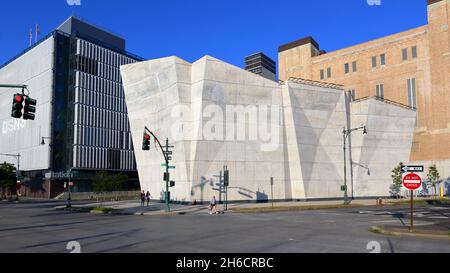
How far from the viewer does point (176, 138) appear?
4650 centimetres

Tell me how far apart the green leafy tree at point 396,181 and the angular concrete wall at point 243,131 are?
137 centimetres

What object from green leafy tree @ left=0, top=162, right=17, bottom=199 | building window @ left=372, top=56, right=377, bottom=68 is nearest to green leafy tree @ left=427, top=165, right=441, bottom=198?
building window @ left=372, top=56, right=377, bottom=68

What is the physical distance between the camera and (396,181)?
54969mm

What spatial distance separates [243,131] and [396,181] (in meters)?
24.4

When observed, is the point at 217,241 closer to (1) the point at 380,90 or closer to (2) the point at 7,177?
(1) the point at 380,90

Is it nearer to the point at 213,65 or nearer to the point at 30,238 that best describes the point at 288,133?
the point at 213,65

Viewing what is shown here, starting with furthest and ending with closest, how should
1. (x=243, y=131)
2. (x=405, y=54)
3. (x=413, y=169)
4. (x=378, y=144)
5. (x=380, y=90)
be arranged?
1. (x=380, y=90)
2. (x=405, y=54)
3. (x=378, y=144)
4. (x=243, y=131)
5. (x=413, y=169)

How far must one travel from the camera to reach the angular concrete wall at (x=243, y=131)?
Answer: 45.4 m

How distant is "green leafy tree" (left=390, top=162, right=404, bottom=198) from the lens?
55.0 metres

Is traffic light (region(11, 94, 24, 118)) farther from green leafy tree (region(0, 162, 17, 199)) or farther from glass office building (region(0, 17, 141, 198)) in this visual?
glass office building (region(0, 17, 141, 198))

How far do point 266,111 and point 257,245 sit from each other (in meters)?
35.1

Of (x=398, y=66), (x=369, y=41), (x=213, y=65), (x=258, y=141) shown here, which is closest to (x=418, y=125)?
(x=398, y=66)
